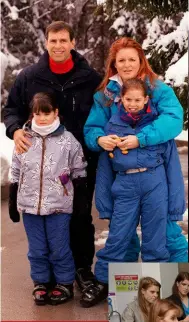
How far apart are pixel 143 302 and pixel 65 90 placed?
4.39ft

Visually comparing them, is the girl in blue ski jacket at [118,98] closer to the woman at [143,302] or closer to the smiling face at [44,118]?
the smiling face at [44,118]

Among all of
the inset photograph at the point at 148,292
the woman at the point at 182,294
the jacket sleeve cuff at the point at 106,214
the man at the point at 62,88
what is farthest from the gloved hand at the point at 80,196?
the woman at the point at 182,294

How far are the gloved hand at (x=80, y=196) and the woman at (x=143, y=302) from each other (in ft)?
2.48

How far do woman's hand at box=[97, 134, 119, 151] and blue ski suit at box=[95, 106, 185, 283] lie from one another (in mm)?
49

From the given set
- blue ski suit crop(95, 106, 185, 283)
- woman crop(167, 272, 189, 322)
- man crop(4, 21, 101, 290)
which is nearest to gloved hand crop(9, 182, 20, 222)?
man crop(4, 21, 101, 290)

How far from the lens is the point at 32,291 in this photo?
372 cm

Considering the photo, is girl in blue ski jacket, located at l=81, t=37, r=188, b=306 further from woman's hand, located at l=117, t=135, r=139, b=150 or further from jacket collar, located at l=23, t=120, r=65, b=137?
jacket collar, located at l=23, t=120, r=65, b=137

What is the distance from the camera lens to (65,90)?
3.50 meters

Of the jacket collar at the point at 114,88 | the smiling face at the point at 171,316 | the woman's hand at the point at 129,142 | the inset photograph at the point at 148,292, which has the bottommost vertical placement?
the smiling face at the point at 171,316

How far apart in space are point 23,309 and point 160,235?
0.90m

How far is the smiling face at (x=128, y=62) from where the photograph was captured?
10.9 ft

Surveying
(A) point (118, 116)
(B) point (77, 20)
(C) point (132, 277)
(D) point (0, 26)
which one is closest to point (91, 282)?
(C) point (132, 277)

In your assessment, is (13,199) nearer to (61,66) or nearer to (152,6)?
(61,66)

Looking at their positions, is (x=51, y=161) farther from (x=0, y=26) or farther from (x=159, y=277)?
(x=0, y=26)
